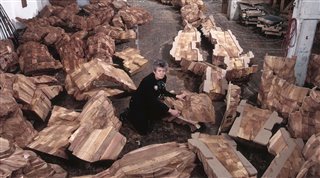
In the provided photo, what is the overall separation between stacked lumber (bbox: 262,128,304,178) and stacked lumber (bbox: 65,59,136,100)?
307 centimetres

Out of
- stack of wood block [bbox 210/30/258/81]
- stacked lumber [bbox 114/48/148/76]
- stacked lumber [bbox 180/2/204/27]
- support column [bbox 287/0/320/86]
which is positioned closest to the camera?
support column [bbox 287/0/320/86]

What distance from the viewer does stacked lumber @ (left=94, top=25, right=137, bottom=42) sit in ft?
31.3

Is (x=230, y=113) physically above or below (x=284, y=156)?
above

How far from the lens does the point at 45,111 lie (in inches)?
246

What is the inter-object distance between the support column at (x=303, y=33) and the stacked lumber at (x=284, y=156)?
236cm

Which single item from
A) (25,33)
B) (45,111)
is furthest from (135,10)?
(45,111)

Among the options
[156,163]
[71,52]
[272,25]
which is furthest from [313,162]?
[272,25]

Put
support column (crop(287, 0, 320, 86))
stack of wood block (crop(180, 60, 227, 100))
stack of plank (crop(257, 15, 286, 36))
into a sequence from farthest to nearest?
1. stack of plank (crop(257, 15, 286, 36))
2. stack of wood block (crop(180, 60, 227, 100))
3. support column (crop(287, 0, 320, 86))

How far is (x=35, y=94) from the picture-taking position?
6320 mm

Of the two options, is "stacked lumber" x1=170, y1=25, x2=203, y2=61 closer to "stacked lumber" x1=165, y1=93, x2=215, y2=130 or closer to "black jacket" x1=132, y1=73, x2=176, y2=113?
"stacked lumber" x1=165, y1=93, x2=215, y2=130

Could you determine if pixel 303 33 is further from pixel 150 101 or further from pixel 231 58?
pixel 150 101

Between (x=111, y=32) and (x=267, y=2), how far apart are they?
6.64 meters

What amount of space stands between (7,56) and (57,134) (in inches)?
134

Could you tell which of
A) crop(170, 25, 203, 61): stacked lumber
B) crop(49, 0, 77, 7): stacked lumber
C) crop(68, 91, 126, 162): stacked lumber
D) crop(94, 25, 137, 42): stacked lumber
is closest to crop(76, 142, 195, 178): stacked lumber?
crop(68, 91, 126, 162): stacked lumber
